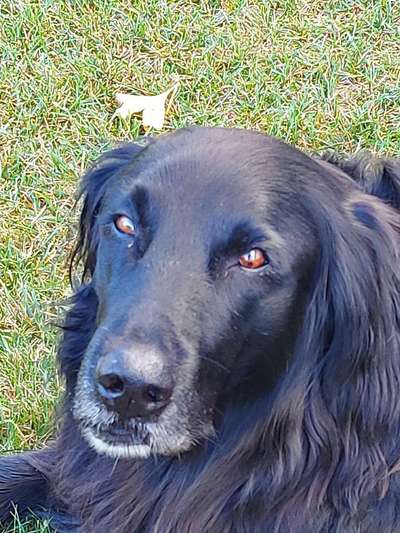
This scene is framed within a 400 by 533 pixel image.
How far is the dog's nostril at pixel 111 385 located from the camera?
2017 millimetres

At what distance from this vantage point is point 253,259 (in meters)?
2.12

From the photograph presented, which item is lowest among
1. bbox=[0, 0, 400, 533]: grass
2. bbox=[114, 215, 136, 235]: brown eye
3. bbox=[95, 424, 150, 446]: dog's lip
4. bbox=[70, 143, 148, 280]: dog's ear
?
bbox=[0, 0, 400, 533]: grass

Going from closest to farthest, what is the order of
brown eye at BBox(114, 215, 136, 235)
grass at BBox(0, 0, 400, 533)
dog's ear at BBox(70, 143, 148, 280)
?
1. brown eye at BBox(114, 215, 136, 235)
2. dog's ear at BBox(70, 143, 148, 280)
3. grass at BBox(0, 0, 400, 533)

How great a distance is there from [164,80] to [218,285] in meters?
2.10

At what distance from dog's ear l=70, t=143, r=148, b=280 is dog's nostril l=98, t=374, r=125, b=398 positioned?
509 mm

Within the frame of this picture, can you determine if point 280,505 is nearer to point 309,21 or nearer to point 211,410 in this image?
point 211,410

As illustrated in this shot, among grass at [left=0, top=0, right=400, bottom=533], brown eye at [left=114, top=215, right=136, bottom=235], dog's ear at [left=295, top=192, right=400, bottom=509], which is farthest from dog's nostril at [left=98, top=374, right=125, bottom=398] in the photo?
grass at [left=0, top=0, right=400, bottom=533]

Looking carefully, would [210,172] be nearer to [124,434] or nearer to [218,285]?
[218,285]

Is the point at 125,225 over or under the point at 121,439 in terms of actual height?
over

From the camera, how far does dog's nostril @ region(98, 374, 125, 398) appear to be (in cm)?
202

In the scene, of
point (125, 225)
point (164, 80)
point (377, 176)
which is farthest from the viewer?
point (164, 80)

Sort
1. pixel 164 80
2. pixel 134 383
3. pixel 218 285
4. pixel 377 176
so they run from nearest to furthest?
pixel 134 383, pixel 218 285, pixel 377 176, pixel 164 80

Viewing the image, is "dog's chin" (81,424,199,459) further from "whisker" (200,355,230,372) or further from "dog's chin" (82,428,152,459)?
"whisker" (200,355,230,372)

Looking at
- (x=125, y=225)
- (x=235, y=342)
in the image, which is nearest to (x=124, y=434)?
(x=235, y=342)
